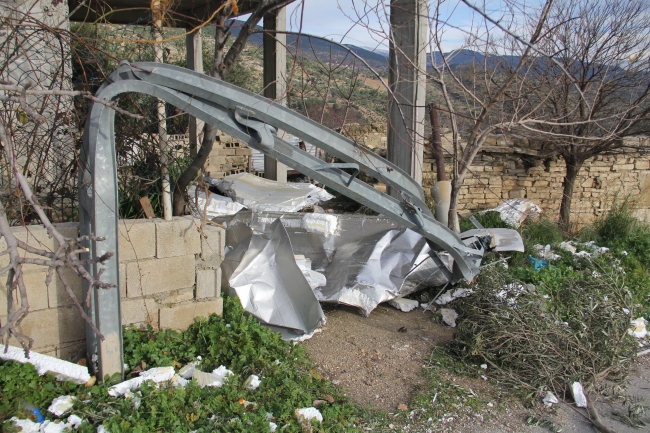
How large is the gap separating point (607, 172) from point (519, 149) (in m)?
1.64

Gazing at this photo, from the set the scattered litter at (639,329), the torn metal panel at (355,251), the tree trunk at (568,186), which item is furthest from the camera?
the tree trunk at (568,186)

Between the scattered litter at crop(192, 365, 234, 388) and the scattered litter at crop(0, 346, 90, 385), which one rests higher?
the scattered litter at crop(0, 346, 90, 385)

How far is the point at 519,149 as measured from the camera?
7.94 m

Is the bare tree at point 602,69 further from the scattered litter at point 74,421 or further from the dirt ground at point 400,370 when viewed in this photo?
the scattered litter at point 74,421

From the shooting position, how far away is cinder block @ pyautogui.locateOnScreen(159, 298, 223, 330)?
3652 mm

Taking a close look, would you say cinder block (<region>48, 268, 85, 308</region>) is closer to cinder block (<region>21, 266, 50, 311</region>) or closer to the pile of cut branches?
cinder block (<region>21, 266, 50, 311</region>)

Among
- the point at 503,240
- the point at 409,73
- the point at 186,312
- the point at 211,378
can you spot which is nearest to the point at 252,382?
the point at 211,378

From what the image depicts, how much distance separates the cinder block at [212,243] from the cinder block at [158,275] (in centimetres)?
12

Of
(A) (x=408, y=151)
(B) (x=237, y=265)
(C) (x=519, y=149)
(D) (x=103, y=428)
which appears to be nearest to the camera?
(D) (x=103, y=428)

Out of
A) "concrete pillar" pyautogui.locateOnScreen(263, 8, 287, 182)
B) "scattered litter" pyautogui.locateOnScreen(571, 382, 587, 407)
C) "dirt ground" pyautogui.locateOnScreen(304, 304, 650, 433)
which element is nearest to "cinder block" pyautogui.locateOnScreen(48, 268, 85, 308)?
"dirt ground" pyautogui.locateOnScreen(304, 304, 650, 433)

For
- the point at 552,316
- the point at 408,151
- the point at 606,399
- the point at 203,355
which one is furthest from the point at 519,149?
the point at 203,355

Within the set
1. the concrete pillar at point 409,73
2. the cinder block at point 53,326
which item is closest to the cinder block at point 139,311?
the cinder block at point 53,326

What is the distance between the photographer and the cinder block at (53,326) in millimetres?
3164

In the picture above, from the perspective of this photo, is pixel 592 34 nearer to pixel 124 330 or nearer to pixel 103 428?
pixel 124 330
